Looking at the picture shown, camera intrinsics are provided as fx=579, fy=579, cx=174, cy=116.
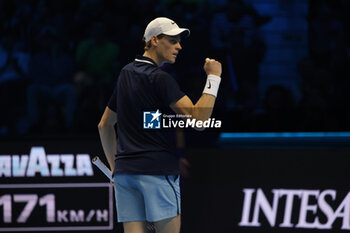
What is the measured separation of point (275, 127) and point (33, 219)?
2.34m

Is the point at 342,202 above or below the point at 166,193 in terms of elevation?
below

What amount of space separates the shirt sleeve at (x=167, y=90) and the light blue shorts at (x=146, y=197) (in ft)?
1.34

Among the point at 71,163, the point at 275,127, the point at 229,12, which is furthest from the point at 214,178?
the point at 229,12

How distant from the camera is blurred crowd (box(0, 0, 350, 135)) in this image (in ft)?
18.1

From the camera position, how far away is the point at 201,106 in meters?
2.88

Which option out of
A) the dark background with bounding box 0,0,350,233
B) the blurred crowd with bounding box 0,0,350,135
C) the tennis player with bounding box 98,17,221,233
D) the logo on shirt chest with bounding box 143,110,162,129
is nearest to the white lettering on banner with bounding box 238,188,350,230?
the dark background with bounding box 0,0,350,233

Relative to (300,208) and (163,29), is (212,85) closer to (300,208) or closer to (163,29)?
(163,29)

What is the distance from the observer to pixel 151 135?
298 centimetres

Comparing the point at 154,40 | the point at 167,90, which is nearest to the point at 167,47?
the point at 154,40

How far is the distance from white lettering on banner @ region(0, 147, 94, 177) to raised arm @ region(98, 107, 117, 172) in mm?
1800

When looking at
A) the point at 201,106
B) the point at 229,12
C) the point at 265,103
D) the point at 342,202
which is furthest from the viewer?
the point at 229,12

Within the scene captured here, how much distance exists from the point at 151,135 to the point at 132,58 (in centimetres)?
304

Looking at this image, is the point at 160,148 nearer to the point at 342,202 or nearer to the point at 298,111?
the point at 342,202

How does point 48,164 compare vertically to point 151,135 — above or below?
below
